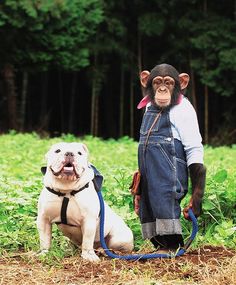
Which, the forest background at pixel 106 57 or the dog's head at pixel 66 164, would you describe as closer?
the dog's head at pixel 66 164

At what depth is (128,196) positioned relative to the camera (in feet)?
20.7

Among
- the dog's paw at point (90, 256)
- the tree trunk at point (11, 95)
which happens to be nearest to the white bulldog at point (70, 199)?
the dog's paw at point (90, 256)

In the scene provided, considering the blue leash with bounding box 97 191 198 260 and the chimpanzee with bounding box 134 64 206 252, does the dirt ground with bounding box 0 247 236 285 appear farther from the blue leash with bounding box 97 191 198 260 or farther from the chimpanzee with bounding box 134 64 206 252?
the chimpanzee with bounding box 134 64 206 252

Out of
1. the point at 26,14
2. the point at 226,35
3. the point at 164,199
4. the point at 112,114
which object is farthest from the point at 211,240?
the point at 112,114

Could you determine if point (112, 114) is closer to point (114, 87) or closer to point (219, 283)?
point (114, 87)

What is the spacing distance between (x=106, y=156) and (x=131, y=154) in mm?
780

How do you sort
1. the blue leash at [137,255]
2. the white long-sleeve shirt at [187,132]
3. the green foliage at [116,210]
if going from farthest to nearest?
1. the green foliage at [116,210]
2. the white long-sleeve shirt at [187,132]
3. the blue leash at [137,255]

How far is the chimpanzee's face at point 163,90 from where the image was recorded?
16.0 ft

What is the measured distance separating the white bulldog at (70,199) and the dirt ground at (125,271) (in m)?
0.17

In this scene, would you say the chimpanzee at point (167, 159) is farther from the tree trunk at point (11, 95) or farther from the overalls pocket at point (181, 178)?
the tree trunk at point (11, 95)

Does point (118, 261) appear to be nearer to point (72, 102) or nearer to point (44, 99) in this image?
point (44, 99)

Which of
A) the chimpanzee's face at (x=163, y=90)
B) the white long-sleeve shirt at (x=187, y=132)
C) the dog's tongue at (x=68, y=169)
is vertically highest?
the chimpanzee's face at (x=163, y=90)

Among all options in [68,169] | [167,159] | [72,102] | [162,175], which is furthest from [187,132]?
[72,102]

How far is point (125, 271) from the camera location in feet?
14.4
